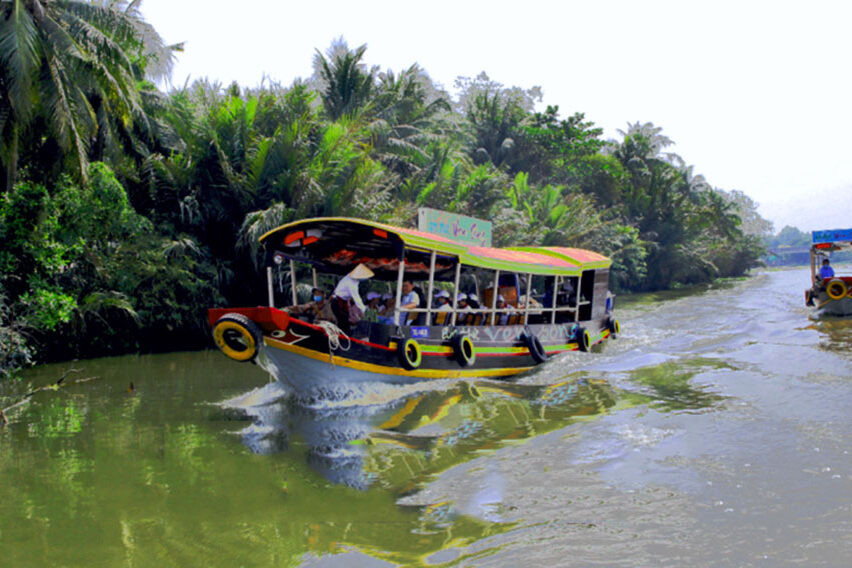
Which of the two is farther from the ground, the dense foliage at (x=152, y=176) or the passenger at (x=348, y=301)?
the dense foliage at (x=152, y=176)

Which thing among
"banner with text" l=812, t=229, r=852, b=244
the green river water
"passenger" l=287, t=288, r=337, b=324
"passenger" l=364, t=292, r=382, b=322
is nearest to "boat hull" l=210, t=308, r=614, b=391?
the green river water

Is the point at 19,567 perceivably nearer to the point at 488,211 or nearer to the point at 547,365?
the point at 547,365

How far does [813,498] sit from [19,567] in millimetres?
5279

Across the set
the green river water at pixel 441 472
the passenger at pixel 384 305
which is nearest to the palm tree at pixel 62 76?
the green river water at pixel 441 472

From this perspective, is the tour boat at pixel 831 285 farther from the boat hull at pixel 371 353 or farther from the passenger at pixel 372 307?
the passenger at pixel 372 307

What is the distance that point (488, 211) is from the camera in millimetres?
21203

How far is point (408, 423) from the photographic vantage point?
23.9ft

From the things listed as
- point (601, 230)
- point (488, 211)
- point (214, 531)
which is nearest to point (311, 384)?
point (214, 531)

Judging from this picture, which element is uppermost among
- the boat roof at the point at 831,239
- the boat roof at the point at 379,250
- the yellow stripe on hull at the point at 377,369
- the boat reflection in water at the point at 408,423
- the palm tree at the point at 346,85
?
the palm tree at the point at 346,85

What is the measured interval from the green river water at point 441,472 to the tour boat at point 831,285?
751cm

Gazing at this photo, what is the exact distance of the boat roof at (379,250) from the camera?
8102 mm

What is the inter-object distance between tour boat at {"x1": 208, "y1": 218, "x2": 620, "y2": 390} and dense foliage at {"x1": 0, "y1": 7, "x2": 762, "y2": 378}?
387 centimetres

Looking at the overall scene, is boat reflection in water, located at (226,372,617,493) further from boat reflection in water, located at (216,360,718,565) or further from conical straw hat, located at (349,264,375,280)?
conical straw hat, located at (349,264,375,280)

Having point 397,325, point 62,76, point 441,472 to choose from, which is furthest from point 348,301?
point 62,76
